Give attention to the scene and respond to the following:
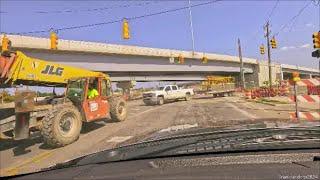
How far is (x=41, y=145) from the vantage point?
15078 millimetres

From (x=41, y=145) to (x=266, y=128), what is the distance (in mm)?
12804

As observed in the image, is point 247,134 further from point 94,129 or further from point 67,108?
point 94,129

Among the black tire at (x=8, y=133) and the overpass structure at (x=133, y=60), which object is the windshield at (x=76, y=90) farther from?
the overpass structure at (x=133, y=60)

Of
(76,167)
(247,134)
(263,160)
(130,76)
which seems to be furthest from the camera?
(130,76)

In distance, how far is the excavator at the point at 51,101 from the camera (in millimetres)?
14266

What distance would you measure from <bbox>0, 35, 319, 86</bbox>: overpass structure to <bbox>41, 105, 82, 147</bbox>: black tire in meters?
26.2

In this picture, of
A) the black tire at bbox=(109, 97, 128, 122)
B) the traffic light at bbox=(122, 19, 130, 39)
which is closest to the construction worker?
the black tire at bbox=(109, 97, 128, 122)

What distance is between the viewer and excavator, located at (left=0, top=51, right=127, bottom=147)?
14266 millimetres

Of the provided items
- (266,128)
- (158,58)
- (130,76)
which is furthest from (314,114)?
(130,76)

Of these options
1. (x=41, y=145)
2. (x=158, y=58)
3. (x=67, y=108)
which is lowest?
(x=41, y=145)

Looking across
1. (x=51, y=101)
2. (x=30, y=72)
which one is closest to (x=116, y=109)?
(x=51, y=101)

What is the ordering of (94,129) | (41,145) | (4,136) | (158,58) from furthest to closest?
(158,58) → (94,129) → (41,145) → (4,136)

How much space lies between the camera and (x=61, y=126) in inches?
587

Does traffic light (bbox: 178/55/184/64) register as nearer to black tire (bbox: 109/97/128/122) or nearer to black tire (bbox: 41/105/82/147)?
black tire (bbox: 109/97/128/122)
